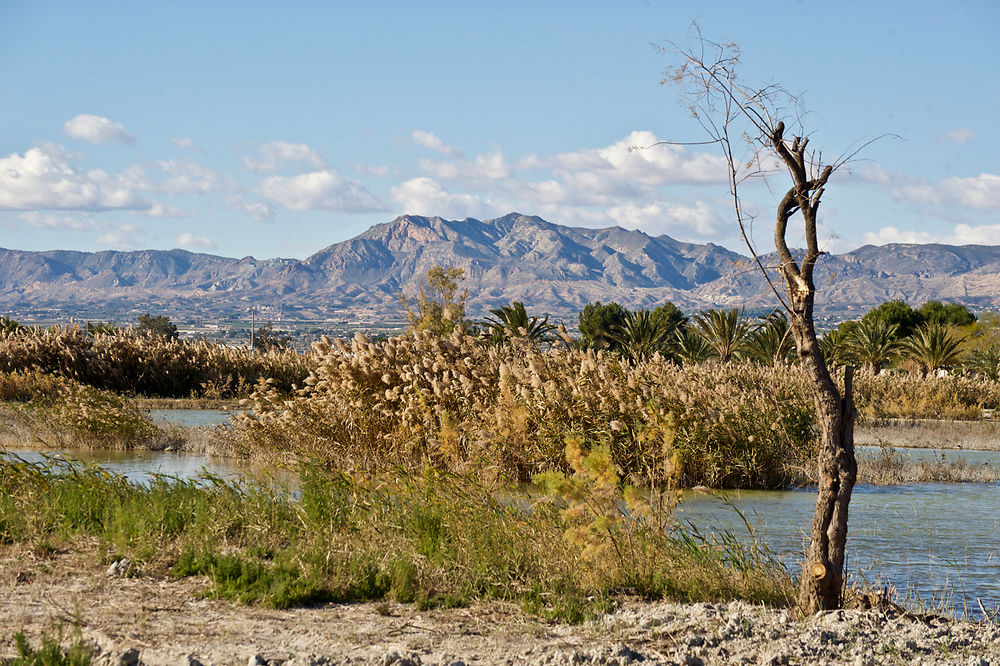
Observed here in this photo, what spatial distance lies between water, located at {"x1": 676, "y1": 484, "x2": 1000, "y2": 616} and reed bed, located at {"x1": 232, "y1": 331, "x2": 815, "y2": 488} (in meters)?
0.81

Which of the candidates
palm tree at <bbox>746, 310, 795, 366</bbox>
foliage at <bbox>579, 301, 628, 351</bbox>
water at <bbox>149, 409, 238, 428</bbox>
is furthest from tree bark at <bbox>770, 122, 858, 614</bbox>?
foliage at <bbox>579, 301, 628, 351</bbox>

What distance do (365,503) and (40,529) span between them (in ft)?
7.90

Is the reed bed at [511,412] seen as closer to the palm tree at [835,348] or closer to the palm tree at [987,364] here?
the palm tree at [835,348]

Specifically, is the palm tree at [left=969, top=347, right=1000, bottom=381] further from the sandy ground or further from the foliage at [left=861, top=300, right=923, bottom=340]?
the foliage at [left=861, top=300, right=923, bottom=340]

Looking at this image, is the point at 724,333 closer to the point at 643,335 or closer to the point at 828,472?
the point at 643,335

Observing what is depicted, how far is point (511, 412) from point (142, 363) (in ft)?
66.0

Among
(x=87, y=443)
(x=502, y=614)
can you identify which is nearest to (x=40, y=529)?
(x=502, y=614)

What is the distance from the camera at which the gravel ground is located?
504 cm

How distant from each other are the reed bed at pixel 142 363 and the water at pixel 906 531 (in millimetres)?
18012

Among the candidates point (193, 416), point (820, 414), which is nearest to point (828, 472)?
point (820, 414)

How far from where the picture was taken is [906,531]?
10.4 metres

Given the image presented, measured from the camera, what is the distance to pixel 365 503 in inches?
305

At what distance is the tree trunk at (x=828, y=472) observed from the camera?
5695 millimetres

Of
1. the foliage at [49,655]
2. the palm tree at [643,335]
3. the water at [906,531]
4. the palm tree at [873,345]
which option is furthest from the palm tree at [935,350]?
the foliage at [49,655]
